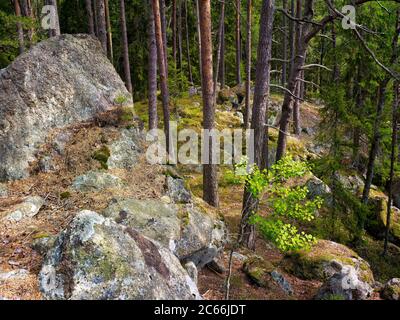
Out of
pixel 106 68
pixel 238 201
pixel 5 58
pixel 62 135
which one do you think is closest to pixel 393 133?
pixel 238 201

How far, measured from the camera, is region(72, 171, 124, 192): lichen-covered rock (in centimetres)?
871

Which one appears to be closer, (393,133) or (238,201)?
(393,133)

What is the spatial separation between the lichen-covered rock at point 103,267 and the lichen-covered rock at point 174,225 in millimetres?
2133

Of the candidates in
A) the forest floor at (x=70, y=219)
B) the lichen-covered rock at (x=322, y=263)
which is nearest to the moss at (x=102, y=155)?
the forest floor at (x=70, y=219)

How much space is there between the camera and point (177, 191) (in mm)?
9656

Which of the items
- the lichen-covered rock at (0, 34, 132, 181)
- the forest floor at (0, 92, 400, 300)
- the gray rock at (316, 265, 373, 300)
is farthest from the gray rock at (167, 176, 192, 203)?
the gray rock at (316, 265, 373, 300)

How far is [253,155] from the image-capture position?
32.8 feet

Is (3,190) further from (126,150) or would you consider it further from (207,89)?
(207,89)

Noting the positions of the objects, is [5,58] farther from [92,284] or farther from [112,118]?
[92,284]

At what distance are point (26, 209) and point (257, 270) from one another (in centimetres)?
611

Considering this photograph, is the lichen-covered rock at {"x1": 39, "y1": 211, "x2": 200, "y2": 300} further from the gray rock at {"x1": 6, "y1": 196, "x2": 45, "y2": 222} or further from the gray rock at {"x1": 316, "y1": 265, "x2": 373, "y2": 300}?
the gray rock at {"x1": 316, "y1": 265, "x2": 373, "y2": 300}

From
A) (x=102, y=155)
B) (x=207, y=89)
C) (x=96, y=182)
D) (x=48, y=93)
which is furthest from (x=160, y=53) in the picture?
(x=96, y=182)

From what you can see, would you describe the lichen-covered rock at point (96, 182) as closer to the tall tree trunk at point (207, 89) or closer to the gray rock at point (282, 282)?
the tall tree trunk at point (207, 89)

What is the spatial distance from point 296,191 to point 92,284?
3645 mm
